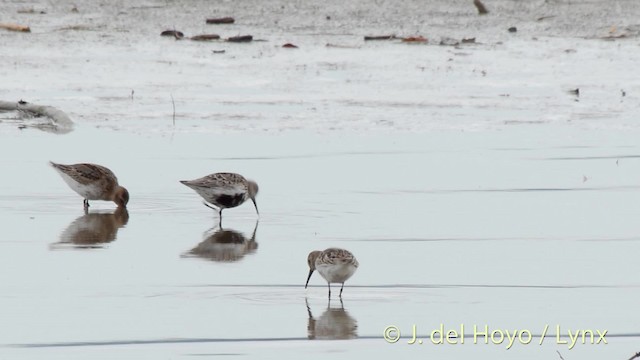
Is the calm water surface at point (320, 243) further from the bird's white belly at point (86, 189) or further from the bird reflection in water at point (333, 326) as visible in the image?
the bird's white belly at point (86, 189)

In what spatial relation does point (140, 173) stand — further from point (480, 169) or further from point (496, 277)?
point (496, 277)

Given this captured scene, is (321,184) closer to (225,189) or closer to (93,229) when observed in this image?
(225,189)

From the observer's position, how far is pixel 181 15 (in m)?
25.0

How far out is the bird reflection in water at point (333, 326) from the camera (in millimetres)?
8422

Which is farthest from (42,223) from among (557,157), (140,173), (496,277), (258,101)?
(258,101)

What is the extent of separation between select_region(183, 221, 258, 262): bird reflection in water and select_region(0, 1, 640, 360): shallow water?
0.02 meters

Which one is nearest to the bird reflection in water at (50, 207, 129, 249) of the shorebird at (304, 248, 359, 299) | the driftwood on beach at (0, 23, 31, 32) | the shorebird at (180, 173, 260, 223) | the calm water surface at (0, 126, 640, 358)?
the calm water surface at (0, 126, 640, 358)

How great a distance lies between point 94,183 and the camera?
13.3 meters

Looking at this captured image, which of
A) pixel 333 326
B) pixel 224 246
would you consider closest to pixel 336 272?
pixel 333 326

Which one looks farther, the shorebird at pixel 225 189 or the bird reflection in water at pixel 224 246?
the shorebird at pixel 225 189

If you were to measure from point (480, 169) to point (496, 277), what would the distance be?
488 centimetres

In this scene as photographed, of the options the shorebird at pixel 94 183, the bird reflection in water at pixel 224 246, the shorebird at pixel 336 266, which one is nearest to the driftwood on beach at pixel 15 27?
the shorebird at pixel 94 183

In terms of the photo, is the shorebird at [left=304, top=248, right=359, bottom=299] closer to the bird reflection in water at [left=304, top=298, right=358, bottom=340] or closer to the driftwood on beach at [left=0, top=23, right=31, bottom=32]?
the bird reflection in water at [left=304, top=298, right=358, bottom=340]

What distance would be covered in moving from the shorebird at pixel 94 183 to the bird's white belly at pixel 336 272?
4.09 metres
